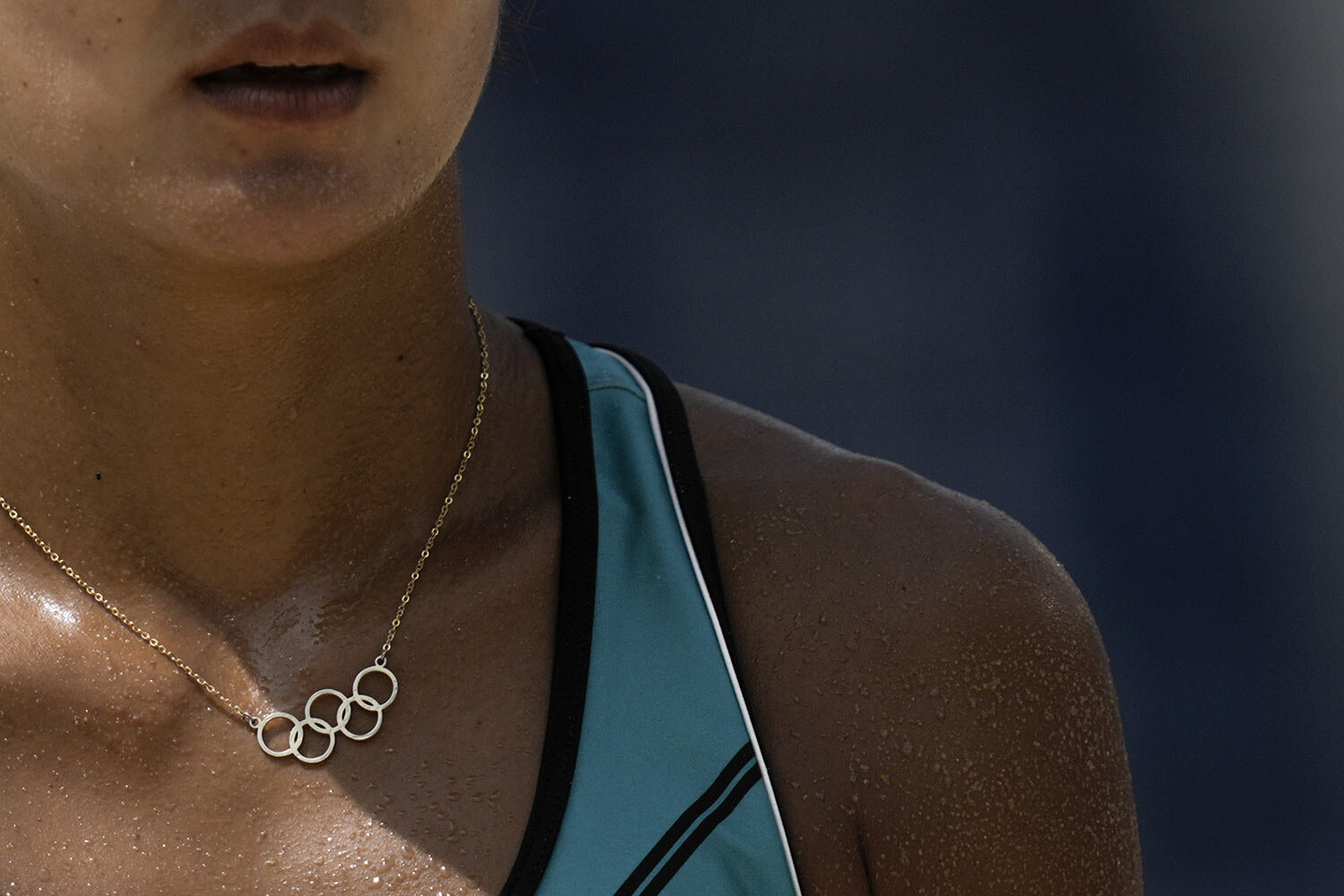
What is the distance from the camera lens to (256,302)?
1.14 metres

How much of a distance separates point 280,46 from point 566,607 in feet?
1.41

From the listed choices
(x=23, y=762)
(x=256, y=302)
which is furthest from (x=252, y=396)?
(x=23, y=762)

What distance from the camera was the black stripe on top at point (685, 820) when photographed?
108cm

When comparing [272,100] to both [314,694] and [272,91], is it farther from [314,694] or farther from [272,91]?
[314,694]

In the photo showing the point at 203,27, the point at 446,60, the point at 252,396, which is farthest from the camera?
the point at 252,396

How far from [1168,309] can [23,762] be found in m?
2.01

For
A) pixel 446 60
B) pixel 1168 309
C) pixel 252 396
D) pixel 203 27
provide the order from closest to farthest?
pixel 203 27
pixel 446 60
pixel 252 396
pixel 1168 309

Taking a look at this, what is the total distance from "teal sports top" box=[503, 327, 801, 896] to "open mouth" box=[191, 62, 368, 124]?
1.22 feet

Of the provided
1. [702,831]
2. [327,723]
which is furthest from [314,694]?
[702,831]

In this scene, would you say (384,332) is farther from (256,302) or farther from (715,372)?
(715,372)

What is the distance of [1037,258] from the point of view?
2.72m

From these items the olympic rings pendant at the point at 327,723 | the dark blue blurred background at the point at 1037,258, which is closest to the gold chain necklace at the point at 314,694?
the olympic rings pendant at the point at 327,723

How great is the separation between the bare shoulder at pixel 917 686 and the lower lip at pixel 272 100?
0.42 meters

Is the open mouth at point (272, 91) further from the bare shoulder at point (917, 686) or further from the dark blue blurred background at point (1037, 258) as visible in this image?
the dark blue blurred background at point (1037, 258)
